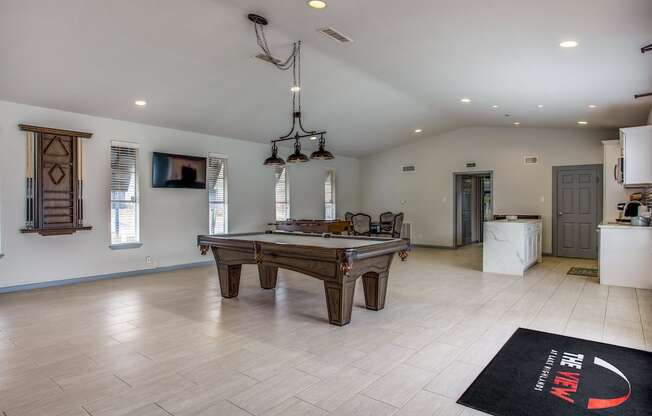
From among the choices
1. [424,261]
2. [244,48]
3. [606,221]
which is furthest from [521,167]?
[244,48]

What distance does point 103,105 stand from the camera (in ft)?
19.2

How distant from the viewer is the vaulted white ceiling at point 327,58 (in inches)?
135

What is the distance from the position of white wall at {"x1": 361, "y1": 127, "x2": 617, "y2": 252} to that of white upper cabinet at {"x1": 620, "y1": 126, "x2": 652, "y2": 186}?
3552 millimetres

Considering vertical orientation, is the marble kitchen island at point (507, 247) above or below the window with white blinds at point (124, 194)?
below

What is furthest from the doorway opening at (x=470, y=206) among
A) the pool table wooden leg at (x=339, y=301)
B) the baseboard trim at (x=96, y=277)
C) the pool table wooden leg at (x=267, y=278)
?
the pool table wooden leg at (x=339, y=301)

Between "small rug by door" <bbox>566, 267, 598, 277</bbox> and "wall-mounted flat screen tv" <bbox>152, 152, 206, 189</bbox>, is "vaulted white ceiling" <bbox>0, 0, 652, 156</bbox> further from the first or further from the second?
"small rug by door" <bbox>566, 267, 598, 277</bbox>

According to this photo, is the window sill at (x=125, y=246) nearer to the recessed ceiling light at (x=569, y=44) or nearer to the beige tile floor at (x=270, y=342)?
the beige tile floor at (x=270, y=342)

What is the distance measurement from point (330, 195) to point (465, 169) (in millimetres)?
3680

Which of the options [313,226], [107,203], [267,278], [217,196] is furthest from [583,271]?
[107,203]

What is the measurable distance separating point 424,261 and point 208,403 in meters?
6.55

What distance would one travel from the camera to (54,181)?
18.6 feet

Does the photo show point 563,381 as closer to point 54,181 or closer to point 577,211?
point 54,181

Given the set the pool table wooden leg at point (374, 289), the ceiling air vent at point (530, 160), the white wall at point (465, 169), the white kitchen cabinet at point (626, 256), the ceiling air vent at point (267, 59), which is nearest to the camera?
the pool table wooden leg at point (374, 289)

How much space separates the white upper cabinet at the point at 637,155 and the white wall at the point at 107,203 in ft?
21.5
